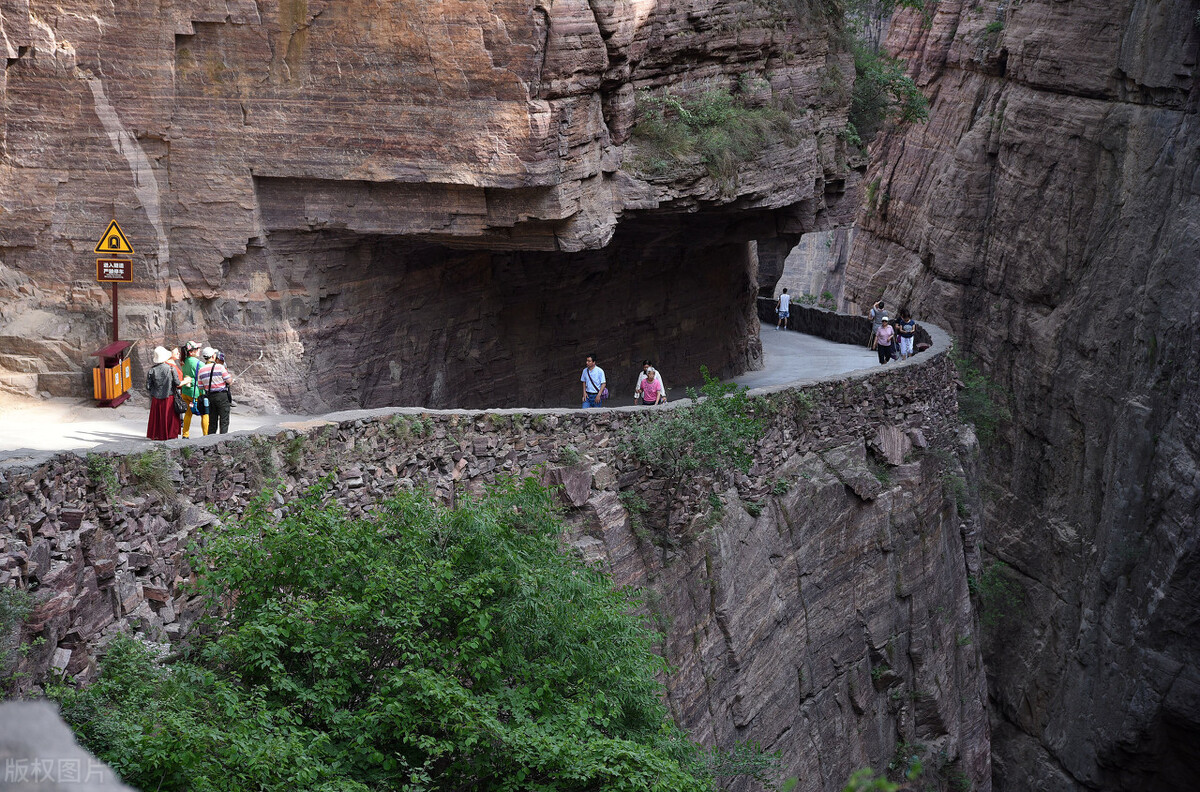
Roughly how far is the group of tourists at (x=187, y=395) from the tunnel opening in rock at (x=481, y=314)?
287 cm

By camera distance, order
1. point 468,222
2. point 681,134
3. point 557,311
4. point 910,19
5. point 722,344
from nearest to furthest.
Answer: point 468,222
point 681,134
point 557,311
point 722,344
point 910,19

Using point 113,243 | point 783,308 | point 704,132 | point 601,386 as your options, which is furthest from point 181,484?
point 783,308

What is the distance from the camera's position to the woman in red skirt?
14.8 metres

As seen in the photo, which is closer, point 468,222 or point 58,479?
point 58,479

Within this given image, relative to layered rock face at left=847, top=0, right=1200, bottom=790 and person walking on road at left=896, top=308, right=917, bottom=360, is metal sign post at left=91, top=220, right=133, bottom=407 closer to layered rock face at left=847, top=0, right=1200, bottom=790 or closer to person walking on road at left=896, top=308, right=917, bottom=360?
person walking on road at left=896, top=308, right=917, bottom=360

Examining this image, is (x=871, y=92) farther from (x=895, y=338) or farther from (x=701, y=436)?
(x=701, y=436)

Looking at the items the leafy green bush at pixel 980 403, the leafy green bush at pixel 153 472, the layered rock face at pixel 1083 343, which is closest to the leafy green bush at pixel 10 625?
the leafy green bush at pixel 153 472

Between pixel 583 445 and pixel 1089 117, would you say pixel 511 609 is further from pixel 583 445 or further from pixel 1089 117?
pixel 1089 117

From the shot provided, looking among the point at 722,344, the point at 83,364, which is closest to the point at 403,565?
the point at 83,364

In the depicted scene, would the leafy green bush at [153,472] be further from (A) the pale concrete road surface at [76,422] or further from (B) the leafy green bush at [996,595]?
(B) the leafy green bush at [996,595]

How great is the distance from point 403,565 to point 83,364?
8.17 metres

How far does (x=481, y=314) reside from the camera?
22.5m

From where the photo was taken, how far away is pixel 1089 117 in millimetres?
31375

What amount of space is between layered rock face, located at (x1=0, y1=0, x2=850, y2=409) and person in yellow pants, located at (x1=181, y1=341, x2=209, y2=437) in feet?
7.62
